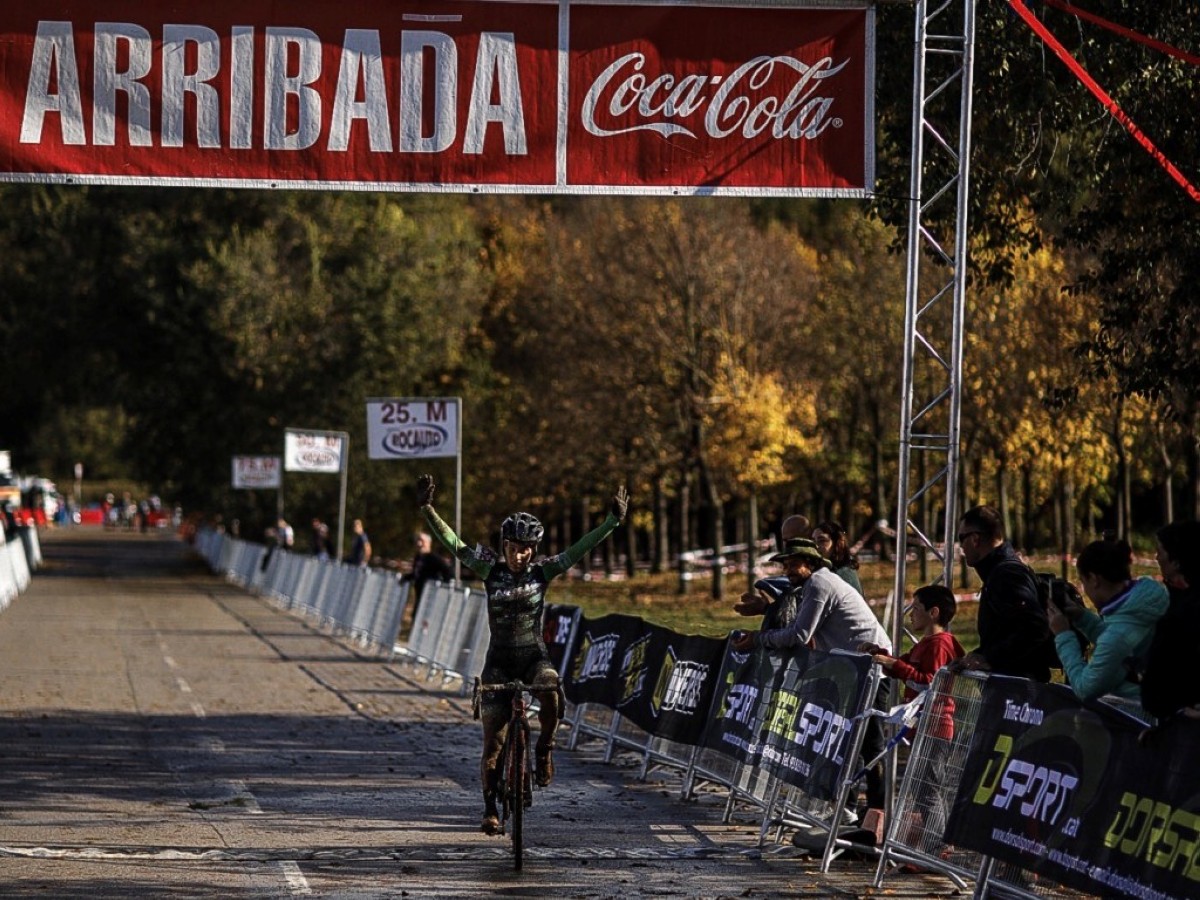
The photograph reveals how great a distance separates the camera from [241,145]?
1314cm

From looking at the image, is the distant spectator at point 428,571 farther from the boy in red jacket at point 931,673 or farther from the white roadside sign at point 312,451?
the boy in red jacket at point 931,673

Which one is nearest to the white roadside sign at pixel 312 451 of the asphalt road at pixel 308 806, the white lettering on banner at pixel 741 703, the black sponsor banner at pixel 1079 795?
the asphalt road at pixel 308 806

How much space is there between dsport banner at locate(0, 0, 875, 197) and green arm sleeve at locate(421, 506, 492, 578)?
9.06 feet

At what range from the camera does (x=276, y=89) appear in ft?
43.4

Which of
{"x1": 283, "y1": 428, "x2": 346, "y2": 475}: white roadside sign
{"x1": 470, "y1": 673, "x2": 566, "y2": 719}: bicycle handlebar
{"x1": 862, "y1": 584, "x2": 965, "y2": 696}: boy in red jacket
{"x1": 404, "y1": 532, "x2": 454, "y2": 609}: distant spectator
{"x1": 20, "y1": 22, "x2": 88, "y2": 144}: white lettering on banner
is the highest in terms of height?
{"x1": 20, "y1": 22, "x2": 88, "y2": 144}: white lettering on banner

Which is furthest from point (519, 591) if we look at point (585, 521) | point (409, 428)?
point (585, 521)

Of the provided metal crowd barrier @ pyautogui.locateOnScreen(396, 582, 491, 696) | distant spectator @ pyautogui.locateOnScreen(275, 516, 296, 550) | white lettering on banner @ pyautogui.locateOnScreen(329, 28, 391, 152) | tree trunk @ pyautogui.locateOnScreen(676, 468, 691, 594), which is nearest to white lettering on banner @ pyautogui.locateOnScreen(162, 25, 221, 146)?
white lettering on banner @ pyautogui.locateOnScreen(329, 28, 391, 152)

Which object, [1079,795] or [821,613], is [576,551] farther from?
[1079,795]

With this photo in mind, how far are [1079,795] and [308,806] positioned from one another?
6.10 metres

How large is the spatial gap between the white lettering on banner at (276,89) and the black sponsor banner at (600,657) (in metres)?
4.69

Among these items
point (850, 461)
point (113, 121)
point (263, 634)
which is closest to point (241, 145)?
point (113, 121)

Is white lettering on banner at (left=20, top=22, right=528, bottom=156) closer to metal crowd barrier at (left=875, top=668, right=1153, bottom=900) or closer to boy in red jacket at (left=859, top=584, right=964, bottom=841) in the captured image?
boy in red jacket at (left=859, top=584, right=964, bottom=841)

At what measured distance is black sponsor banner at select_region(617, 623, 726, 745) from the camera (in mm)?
13938

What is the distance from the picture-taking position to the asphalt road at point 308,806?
10.2m
